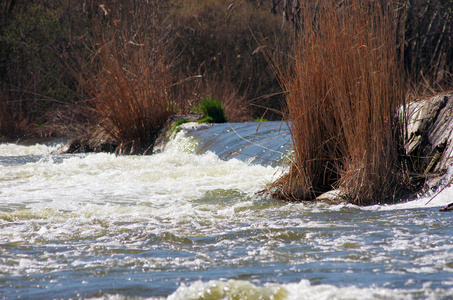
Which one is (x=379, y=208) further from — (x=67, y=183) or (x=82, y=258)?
(x=67, y=183)

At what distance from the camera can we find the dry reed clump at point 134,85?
8.13 metres

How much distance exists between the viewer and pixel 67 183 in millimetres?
5680

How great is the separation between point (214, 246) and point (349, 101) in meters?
1.73

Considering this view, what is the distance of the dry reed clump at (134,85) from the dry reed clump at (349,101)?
447cm

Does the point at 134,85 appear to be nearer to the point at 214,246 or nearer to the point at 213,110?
the point at 213,110

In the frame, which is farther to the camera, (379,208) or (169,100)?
(169,100)

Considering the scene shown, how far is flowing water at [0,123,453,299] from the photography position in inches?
80.8

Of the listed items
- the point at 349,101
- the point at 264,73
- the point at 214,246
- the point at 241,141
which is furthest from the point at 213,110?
the point at 214,246

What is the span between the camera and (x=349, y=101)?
389 cm

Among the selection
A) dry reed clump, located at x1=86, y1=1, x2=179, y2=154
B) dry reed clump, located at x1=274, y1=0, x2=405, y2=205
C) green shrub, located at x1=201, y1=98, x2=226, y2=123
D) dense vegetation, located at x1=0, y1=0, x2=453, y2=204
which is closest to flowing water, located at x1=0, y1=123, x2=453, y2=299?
dry reed clump, located at x1=274, y1=0, x2=405, y2=205

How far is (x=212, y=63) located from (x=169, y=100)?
619cm

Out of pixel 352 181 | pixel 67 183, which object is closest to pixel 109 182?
pixel 67 183

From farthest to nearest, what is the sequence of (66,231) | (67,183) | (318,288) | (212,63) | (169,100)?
1. (212,63)
2. (169,100)
3. (67,183)
4. (66,231)
5. (318,288)

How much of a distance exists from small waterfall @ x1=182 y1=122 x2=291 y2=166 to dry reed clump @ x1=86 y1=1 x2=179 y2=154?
87 cm
